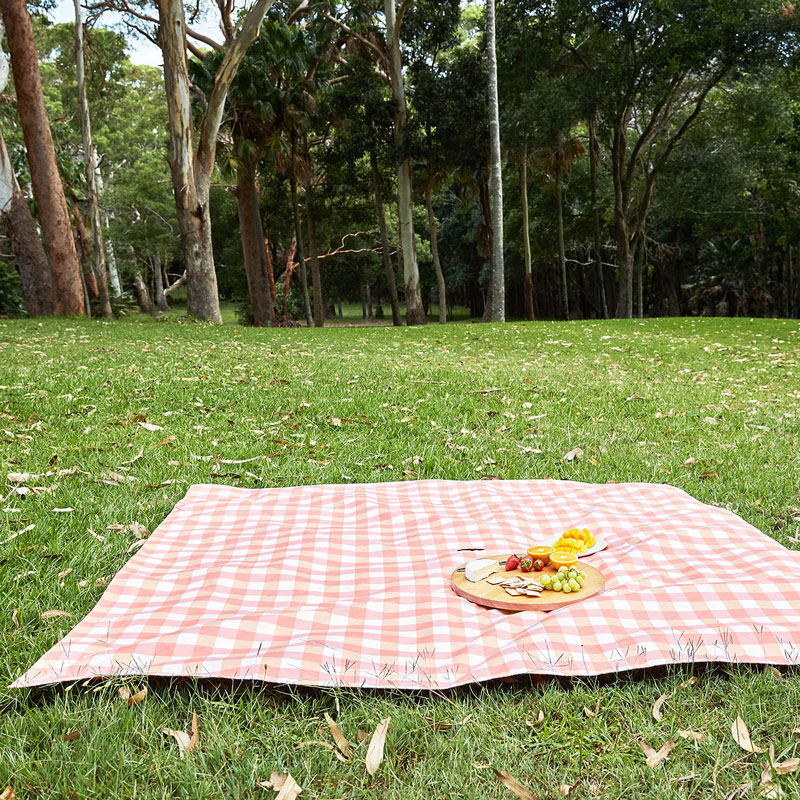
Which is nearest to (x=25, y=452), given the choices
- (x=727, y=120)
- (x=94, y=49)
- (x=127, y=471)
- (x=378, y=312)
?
(x=127, y=471)

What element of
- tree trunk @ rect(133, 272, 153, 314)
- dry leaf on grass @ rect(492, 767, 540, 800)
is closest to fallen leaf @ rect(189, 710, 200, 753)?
dry leaf on grass @ rect(492, 767, 540, 800)

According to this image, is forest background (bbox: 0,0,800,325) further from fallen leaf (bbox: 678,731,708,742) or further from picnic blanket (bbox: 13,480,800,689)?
fallen leaf (bbox: 678,731,708,742)

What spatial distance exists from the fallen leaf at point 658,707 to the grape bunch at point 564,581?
530 mm

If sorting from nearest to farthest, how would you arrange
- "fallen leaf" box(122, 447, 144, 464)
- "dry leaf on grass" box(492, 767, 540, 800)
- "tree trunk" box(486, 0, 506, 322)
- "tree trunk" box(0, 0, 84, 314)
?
"dry leaf on grass" box(492, 767, 540, 800) < "fallen leaf" box(122, 447, 144, 464) < "tree trunk" box(0, 0, 84, 314) < "tree trunk" box(486, 0, 506, 322)

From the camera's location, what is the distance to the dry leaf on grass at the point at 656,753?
1619 mm

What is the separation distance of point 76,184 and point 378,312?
Result: 2272 centimetres

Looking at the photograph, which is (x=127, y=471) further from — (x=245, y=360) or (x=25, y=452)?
(x=245, y=360)

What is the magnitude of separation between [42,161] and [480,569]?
54.5 feet

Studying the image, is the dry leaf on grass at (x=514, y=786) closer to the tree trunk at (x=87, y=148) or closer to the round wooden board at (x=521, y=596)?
the round wooden board at (x=521, y=596)

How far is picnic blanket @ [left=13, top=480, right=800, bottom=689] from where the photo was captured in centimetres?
197

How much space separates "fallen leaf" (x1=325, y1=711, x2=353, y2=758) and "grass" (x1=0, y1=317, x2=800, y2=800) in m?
0.03

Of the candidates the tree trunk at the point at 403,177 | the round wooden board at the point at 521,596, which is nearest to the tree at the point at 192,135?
the tree trunk at the point at 403,177

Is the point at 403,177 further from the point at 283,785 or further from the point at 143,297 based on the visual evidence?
the point at 143,297

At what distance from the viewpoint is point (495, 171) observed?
17.7 metres
